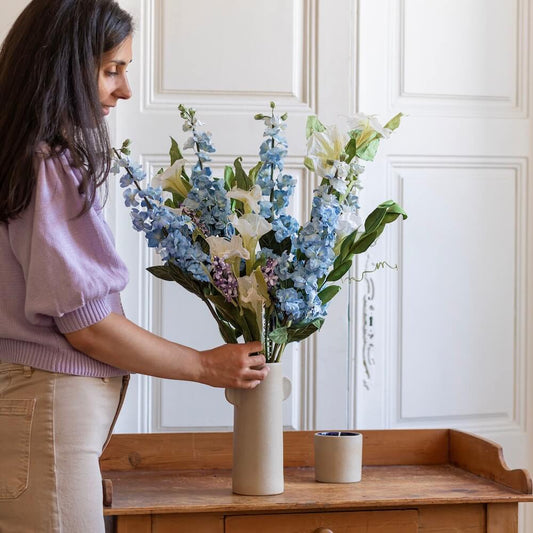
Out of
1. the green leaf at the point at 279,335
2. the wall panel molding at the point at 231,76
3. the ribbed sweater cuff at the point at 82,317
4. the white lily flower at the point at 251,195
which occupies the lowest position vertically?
the green leaf at the point at 279,335

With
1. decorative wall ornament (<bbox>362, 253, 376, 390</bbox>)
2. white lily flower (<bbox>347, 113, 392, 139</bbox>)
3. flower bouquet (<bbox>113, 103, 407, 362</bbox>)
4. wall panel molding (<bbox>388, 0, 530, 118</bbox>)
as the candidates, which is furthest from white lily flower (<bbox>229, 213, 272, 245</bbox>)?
wall panel molding (<bbox>388, 0, 530, 118</bbox>)

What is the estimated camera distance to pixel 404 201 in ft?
7.41

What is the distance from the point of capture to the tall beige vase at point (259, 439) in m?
1.39

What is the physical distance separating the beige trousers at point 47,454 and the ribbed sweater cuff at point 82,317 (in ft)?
0.24

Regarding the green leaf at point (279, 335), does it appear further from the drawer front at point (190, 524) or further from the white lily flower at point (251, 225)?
the drawer front at point (190, 524)

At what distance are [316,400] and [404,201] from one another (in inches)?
22.6

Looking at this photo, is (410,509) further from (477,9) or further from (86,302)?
(477,9)

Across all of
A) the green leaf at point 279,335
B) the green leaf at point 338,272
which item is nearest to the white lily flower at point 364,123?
the green leaf at point 338,272

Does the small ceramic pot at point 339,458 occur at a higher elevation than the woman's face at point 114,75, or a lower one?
lower

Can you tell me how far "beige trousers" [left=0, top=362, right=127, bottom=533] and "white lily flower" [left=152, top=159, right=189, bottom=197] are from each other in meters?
0.35

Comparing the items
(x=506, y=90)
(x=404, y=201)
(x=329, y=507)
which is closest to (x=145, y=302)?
(x=404, y=201)

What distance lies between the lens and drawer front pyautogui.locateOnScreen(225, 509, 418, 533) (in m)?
1.35

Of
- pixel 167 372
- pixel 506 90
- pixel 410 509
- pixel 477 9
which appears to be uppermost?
pixel 477 9

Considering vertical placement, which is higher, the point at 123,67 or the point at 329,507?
the point at 123,67
